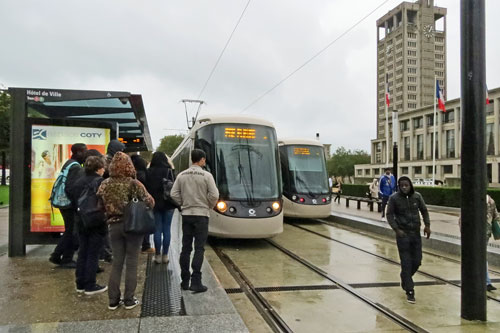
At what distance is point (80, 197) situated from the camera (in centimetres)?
505

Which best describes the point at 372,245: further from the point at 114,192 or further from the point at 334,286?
the point at 114,192

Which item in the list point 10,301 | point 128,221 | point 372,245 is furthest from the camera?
point 372,245

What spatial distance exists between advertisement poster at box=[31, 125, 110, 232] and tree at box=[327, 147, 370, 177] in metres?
110

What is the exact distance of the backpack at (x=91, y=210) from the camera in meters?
4.87

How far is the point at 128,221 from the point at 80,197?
94 centimetres

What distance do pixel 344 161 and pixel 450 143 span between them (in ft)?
117

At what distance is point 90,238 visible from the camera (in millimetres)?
5105

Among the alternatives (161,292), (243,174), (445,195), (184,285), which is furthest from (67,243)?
(445,195)

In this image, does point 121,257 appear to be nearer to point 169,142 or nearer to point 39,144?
point 39,144

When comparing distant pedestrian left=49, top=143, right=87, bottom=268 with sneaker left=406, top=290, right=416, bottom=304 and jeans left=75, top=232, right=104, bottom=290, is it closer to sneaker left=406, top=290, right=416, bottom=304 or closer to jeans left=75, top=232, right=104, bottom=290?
jeans left=75, top=232, right=104, bottom=290

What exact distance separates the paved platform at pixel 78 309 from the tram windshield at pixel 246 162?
11.2 feet

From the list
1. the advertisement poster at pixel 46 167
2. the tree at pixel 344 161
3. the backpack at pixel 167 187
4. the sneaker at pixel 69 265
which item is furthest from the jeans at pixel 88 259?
the tree at pixel 344 161

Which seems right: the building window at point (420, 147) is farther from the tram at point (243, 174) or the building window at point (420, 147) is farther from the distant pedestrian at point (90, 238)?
the distant pedestrian at point (90, 238)

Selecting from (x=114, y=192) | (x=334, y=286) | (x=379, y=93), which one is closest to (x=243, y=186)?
(x=334, y=286)
